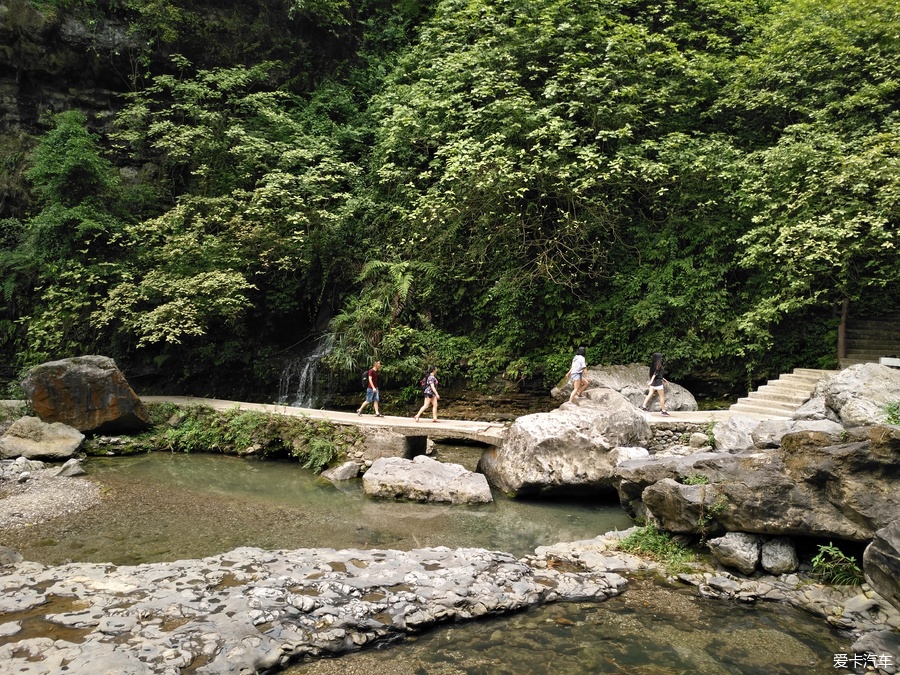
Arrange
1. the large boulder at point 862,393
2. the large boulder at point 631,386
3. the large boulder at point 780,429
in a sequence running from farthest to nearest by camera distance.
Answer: the large boulder at point 631,386
the large boulder at point 862,393
the large boulder at point 780,429

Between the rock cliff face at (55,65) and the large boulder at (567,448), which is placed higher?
the rock cliff face at (55,65)

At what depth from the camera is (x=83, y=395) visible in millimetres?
14297

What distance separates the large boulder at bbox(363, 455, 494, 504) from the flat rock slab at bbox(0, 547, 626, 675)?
2920 mm

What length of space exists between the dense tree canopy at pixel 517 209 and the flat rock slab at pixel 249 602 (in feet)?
30.8

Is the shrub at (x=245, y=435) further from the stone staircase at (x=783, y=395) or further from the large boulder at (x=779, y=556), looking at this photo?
the stone staircase at (x=783, y=395)

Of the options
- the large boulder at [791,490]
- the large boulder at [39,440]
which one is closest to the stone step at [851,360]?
the large boulder at [791,490]

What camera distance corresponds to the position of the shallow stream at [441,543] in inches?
237

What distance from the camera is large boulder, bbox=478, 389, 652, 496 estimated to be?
432 inches

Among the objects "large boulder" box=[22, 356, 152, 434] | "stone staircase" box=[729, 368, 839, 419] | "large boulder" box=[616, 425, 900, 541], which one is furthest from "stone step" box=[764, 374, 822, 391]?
"large boulder" box=[22, 356, 152, 434]

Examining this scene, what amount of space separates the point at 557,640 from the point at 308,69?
24.2 meters

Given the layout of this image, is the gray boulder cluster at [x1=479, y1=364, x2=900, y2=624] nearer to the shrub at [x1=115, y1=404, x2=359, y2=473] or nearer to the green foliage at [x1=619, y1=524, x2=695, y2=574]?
the green foliage at [x1=619, y1=524, x2=695, y2=574]

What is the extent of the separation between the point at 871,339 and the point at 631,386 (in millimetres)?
6492

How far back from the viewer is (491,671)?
5.79 metres

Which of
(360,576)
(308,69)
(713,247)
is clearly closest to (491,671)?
(360,576)
